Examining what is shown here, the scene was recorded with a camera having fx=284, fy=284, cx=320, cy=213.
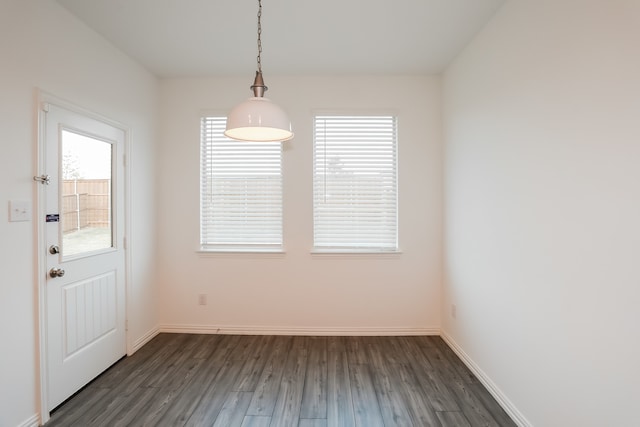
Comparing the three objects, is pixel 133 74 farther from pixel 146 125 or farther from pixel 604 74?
pixel 604 74

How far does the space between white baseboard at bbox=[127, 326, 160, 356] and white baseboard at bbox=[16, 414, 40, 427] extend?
34.8 inches

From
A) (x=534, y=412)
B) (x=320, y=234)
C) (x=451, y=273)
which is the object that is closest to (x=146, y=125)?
(x=320, y=234)

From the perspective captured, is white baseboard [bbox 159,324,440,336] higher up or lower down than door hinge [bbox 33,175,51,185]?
lower down

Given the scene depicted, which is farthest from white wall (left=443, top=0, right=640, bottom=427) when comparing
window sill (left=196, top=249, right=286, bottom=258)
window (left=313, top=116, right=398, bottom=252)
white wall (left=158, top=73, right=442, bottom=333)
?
window sill (left=196, top=249, right=286, bottom=258)

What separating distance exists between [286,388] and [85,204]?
7.20ft

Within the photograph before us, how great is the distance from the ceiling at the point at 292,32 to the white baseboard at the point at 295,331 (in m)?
2.82

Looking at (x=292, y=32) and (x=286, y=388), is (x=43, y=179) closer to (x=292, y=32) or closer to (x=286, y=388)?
(x=292, y=32)

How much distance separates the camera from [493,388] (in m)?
2.17

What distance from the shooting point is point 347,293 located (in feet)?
10.4

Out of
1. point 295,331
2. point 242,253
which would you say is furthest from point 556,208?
point 242,253

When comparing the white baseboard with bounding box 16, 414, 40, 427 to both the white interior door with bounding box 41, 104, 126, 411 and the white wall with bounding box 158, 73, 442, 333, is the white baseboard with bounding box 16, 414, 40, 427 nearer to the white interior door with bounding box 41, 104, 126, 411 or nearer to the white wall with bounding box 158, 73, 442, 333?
the white interior door with bounding box 41, 104, 126, 411

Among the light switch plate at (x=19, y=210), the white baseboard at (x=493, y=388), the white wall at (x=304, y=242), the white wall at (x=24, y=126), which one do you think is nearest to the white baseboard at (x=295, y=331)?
the white wall at (x=304, y=242)

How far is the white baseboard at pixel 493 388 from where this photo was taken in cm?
189

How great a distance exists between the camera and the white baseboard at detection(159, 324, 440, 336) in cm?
316
